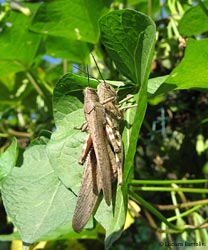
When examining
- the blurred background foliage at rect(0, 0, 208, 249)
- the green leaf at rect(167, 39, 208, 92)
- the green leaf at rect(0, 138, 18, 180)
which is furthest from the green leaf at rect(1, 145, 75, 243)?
the green leaf at rect(167, 39, 208, 92)

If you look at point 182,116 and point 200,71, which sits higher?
point 200,71

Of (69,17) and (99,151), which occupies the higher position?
(69,17)

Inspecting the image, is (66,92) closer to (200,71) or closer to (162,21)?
(200,71)

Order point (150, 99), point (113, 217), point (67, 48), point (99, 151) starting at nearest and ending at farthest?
point (113, 217), point (99, 151), point (150, 99), point (67, 48)

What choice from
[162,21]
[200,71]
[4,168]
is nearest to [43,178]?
[4,168]

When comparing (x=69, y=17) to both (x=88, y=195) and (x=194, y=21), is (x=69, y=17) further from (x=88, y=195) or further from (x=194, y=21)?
(x=88, y=195)

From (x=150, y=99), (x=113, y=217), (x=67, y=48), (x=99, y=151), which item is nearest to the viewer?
(x=113, y=217)

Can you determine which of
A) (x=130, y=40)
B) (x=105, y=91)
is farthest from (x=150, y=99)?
(x=130, y=40)
